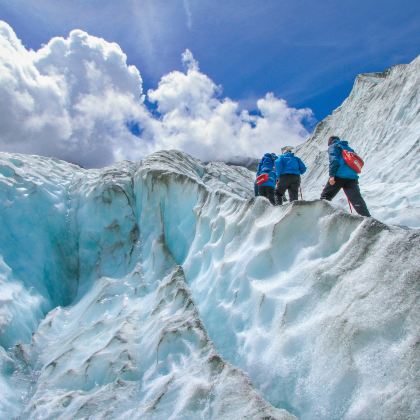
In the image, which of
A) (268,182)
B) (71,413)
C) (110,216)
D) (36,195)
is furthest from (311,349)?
(36,195)

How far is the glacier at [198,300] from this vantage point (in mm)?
3270

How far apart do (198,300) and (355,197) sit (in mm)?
2862

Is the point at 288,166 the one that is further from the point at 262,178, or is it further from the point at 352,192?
the point at 352,192

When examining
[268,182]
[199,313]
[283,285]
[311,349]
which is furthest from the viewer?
[268,182]

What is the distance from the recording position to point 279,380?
365 centimetres

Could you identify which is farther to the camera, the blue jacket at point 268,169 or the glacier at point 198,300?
the blue jacket at point 268,169

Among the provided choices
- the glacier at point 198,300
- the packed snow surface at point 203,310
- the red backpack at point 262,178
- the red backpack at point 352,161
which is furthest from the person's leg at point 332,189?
the red backpack at point 262,178

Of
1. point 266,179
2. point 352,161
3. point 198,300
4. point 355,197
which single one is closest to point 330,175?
point 352,161

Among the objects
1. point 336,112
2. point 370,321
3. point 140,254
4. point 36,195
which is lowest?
point 370,321

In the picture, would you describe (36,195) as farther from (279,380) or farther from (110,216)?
(279,380)

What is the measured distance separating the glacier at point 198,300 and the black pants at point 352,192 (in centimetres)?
72

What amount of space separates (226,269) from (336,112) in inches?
684

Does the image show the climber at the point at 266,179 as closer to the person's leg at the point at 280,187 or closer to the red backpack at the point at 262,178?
the red backpack at the point at 262,178

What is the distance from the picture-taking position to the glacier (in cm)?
327
